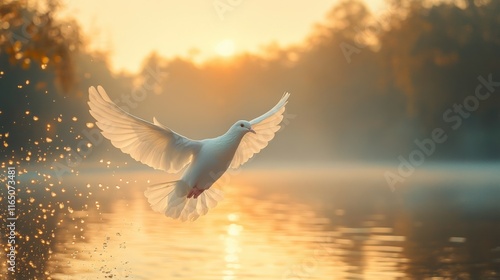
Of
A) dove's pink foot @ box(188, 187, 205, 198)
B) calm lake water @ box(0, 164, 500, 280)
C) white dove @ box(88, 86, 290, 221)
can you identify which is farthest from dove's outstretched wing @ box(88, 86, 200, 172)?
calm lake water @ box(0, 164, 500, 280)

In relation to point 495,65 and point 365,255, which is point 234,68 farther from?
point 365,255

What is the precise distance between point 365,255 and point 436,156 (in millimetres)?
58291

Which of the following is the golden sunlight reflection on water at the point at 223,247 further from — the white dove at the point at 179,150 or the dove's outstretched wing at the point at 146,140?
the dove's outstretched wing at the point at 146,140

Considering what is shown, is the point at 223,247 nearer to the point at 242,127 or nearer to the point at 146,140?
the point at 146,140

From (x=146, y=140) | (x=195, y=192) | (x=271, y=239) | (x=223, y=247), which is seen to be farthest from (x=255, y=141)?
(x=271, y=239)

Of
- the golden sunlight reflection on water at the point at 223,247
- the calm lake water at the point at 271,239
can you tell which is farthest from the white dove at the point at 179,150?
the golden sunlight reflection on water at the point at 223,247

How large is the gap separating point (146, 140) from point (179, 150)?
38cm

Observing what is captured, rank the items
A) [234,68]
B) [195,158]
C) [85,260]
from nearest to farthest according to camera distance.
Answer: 1. [195,158]
2. [85,260]
3. [234,68]

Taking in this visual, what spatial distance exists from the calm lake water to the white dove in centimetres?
72

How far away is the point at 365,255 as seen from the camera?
20.9 m

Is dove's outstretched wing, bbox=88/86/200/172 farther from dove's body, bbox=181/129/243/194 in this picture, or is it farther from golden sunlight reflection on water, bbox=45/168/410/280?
golden sunlight reflection on water, bbox=45/168/410/280

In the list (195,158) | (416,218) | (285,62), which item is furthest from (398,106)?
(195,158)

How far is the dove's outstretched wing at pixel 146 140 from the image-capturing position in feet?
33.0

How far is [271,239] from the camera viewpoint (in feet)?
79.4
